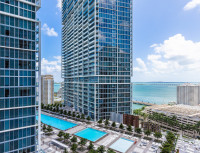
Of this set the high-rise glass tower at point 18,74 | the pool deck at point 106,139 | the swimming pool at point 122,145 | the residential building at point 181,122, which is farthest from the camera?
the residential building at point 181,122

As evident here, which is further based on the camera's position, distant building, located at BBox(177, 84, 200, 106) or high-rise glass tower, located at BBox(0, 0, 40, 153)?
distant building, located at BBox(177, 84, 200, 106)

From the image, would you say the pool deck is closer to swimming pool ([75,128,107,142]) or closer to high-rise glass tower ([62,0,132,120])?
swimming pool ([75,128,107,142])

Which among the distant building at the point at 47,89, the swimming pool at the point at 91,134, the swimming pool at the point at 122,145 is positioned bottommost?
the swimming pool at the point at 91,134

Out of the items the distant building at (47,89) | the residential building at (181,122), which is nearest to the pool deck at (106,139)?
the residential building at (181,122)

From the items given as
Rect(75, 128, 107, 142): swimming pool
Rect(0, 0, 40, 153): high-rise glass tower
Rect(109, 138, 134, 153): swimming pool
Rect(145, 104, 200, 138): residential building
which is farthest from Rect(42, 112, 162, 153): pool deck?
Rect(145, 104, 200, 138): residential building

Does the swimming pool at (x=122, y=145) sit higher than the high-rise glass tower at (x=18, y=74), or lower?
lower

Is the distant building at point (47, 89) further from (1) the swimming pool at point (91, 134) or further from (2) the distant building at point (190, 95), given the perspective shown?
(2) the distant building at point (190, 95)
